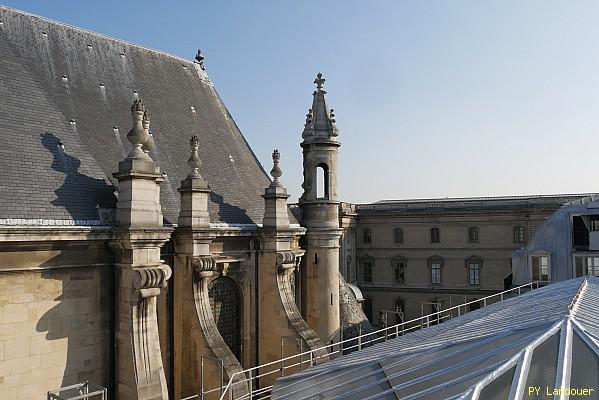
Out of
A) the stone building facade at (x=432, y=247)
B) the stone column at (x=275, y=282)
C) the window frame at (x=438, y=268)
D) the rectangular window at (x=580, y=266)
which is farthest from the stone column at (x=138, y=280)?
the window frame at (x=438, y=268)

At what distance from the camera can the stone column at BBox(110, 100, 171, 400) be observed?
12273mm

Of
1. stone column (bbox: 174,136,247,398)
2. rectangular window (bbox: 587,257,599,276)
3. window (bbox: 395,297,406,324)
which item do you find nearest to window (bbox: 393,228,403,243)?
window (bbox: 395,297,406,324)

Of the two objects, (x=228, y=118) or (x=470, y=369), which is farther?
(x=228, y=118)

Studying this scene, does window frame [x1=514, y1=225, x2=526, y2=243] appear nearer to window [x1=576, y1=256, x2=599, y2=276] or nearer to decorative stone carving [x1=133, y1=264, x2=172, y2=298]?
window [x1=576, y1=256, x2=599, y2=276]

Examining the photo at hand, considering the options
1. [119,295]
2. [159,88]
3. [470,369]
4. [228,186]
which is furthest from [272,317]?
[470,369]

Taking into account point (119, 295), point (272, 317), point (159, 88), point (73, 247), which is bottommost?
point (272, 317)

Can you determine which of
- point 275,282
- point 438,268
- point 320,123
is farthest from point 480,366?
point 438,268

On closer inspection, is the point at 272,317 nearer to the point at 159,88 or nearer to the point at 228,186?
the point at 228,186

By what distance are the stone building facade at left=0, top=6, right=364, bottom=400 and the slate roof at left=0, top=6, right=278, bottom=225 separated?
0.05 m

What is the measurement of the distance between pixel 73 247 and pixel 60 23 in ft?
31.1

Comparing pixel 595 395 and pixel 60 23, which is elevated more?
pixel 60 23

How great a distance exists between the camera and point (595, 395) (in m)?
6.43

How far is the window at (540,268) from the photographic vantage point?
30.4 m

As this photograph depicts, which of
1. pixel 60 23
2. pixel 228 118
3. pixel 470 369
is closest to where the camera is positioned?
pixel 470 369
